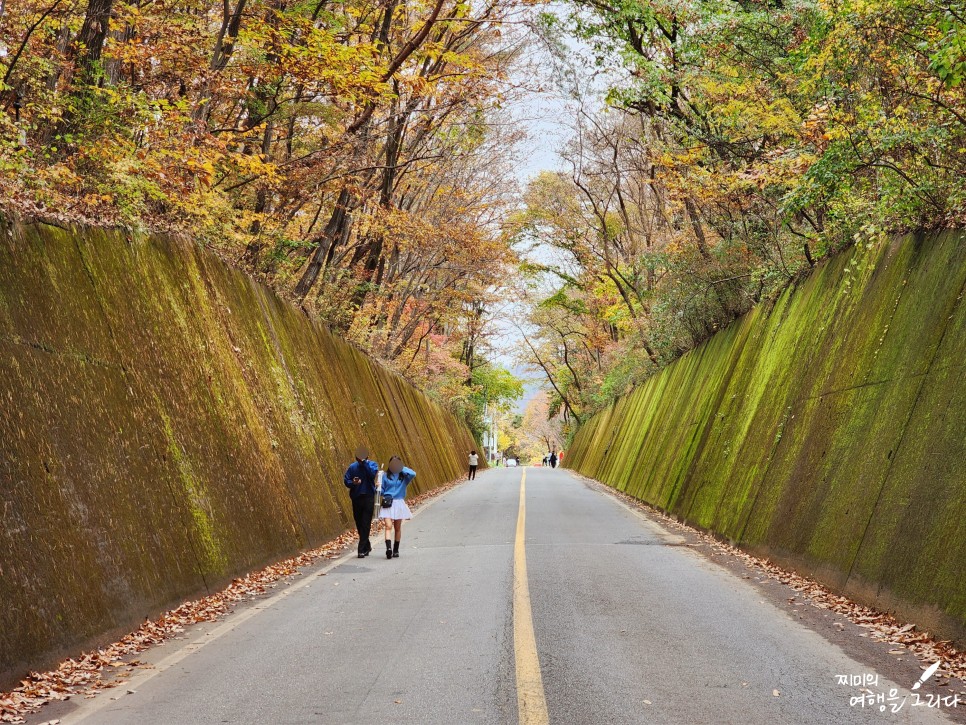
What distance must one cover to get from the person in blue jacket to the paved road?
1873 millimetres

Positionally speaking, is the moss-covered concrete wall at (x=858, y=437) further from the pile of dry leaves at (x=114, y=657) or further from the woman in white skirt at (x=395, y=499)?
the pile of dry leaves at (x=114, y=657)

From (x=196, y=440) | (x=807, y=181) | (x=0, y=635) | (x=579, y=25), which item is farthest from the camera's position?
(x=579, y=25)

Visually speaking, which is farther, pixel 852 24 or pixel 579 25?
pixel 579 25

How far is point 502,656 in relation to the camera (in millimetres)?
6324

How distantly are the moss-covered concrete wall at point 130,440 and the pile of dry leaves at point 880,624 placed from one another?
6.52 meters

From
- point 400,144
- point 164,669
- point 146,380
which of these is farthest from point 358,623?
point 400,144

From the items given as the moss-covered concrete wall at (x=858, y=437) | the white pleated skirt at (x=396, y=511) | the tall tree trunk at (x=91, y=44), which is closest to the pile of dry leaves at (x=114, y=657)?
the white pleated skirt at (x=396, y=511)

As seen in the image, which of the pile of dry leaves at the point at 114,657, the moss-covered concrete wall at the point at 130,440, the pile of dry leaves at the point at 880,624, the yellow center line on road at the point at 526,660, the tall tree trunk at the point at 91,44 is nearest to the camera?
the yellow center line on road at the point at 526,660

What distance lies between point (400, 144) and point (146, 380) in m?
13.9

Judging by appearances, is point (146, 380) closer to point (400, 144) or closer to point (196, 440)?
point (196, 440)

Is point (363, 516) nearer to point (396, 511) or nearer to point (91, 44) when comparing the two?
point (396, 511)

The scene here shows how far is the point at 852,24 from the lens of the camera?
9.37m

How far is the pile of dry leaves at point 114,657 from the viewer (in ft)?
17.2

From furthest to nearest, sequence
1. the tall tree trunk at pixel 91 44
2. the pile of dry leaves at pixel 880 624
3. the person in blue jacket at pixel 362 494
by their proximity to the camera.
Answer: the person in blue jacket at pixel 362 494
the tall tree trunk at pixel 91 44
the pile of dry leaves at pixel 880 624
